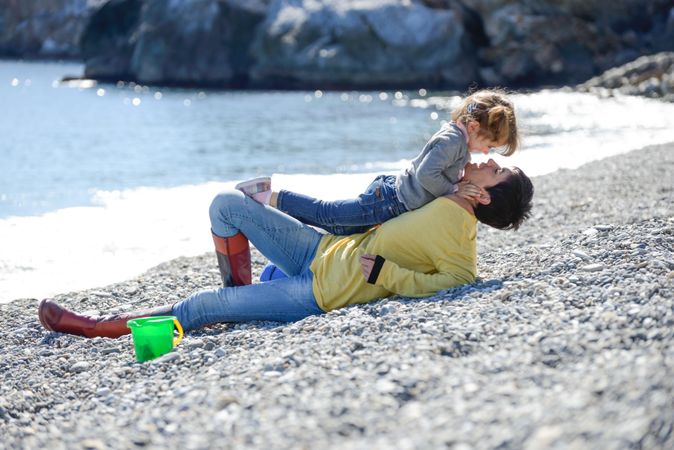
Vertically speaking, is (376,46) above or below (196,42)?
below

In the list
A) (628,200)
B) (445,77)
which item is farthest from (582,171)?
(445,77)

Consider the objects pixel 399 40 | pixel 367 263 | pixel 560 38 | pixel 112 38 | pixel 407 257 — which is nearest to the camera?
pixel 367 263

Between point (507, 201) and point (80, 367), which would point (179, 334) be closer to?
point (80, 367)

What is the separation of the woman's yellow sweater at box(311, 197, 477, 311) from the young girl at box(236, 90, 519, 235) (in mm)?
159

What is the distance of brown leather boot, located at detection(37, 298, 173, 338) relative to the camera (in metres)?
6.24

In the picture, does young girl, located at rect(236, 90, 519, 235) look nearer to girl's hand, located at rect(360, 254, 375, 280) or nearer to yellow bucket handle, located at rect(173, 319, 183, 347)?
girl's hand, located at rect(360, 254, 375, 280)

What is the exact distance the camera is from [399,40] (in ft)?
161

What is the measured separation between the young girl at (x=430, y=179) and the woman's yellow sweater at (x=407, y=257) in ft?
0.52

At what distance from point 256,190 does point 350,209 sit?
0.72m

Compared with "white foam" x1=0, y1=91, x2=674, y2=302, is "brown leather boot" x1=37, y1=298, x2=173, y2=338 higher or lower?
higher

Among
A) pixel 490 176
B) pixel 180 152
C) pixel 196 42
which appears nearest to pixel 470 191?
pixel 490 176

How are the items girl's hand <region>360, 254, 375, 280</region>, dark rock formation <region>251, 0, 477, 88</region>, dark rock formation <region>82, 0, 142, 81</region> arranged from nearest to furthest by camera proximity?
1. girl's hand <region>360, 254, 375, 280</region>
2. dark rock formation <region>251, 0, 477, 88</region>
3. dark rock formation <region>82, 0, 142, 81</region>

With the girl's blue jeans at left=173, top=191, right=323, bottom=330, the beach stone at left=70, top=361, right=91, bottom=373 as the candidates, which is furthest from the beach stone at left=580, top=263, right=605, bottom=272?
the beach stone at left=70, top=361, right=91, bottom=373

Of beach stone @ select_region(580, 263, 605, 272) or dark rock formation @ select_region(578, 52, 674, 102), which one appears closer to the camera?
beach stone @ select_region(580, 263, 605, 272)
